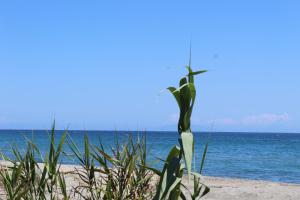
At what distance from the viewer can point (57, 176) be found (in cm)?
382

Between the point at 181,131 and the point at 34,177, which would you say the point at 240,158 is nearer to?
the point at 34,177

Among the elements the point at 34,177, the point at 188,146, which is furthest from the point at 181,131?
the point at 34,177

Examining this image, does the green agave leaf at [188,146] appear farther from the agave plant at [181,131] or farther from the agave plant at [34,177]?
the agave plant at [34,177]

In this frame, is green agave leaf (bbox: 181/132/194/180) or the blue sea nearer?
green agave leaf (bbox: 181/132/194/180)

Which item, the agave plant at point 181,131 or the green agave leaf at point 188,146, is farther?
the agave plant at point 181,131

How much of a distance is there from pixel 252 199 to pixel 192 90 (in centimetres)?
1040

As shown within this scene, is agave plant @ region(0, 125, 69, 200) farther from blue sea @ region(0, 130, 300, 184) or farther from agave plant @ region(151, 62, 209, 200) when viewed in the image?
agave plant @ region(151, 62, 209, 200)

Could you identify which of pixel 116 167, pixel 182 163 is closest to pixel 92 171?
pixel 116 167

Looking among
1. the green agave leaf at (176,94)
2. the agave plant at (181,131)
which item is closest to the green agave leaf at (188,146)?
the agave plant at (181,131)

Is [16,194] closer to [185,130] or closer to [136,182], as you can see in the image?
[136,182]

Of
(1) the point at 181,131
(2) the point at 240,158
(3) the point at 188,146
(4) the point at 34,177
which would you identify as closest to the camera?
(3) the point at 188,146

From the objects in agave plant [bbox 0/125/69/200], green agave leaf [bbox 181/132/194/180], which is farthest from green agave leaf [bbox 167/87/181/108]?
agave plant [bbox 0/125/69/200]

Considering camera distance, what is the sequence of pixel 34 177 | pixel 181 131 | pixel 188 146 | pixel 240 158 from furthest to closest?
1. pixel 240 158
2. pixel 34 177
3. pixel 181 131
4. pixel 188 146

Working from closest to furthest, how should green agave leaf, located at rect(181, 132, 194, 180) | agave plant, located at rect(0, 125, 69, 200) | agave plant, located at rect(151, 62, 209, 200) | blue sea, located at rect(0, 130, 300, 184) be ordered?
green agave leaf, located at rect(181, 132, 194, 180), agave plant, located at rect(151, 62, 209, 200), agave plant, located at rect(0, 125, 69, 200), blue sea, located at rect(0, 130, 300, 184)
